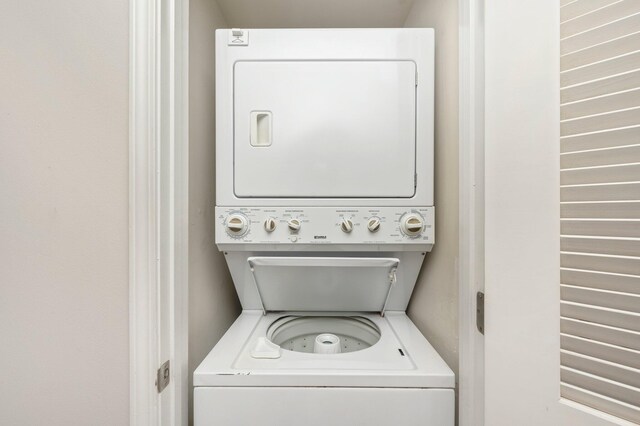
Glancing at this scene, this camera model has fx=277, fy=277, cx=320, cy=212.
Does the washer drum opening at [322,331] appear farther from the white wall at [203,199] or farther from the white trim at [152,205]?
the white trim at [152,205]

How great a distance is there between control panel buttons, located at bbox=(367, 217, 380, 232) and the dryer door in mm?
115

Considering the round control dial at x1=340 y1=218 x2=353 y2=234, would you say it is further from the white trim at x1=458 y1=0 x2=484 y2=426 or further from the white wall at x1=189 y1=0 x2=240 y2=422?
the white wall at x1=189 y1=0 x2=240 y2=422

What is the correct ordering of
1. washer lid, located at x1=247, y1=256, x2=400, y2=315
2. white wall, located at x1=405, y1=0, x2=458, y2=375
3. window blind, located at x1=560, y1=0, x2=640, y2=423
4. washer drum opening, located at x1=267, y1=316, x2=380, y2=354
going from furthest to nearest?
washer drum opening, located at x1=267, y1=316, x2=380, y2=354 → washer lid, located at x1=247, y1=256, x2=400, y2=315 → white wall, located at x1=405, y1=0, x2=458, y2=375 → window blind, located at x1=560, y1=0, x2=640, y2=423

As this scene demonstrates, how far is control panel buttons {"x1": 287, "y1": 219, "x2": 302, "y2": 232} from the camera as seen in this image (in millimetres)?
1312

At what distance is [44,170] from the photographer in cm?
89

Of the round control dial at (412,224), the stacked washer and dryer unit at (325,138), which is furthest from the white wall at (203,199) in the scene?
the round control dial at (412,224)

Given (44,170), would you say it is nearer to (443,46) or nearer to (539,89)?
(539,89)

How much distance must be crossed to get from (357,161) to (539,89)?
0.72 meters

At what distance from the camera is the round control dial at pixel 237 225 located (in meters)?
1.30

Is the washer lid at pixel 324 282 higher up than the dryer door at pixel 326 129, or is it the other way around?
the dryer door at pixel 326 129

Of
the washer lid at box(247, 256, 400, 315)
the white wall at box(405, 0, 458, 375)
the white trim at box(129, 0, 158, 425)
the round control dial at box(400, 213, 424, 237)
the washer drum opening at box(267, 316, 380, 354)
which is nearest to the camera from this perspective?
the white trim at box(129, 0, 158, 425)

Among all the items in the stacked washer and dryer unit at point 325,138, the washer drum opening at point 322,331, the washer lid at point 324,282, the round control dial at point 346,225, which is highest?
the stacked washer and dryer unit at point 325,138

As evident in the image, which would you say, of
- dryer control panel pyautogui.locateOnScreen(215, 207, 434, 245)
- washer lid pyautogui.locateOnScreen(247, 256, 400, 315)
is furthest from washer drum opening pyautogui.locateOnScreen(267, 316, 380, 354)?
dryer control panel pyautogui.locateOnScreen(215, 207, 434, 245)

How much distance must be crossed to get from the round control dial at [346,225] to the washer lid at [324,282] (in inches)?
6.5
